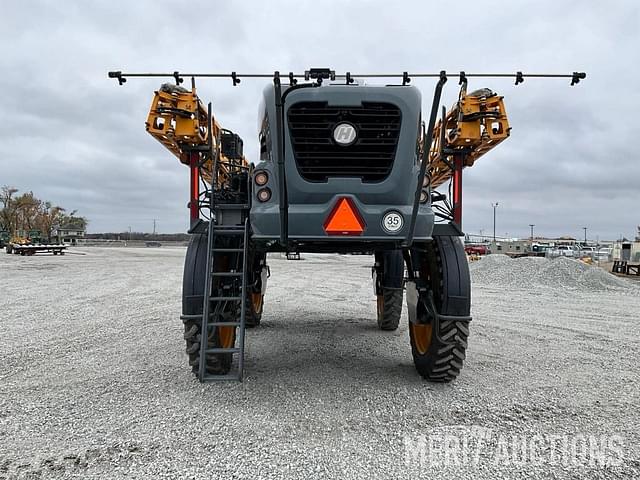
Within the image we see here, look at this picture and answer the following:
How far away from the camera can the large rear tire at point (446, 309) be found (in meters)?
4.44

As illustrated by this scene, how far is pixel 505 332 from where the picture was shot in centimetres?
766

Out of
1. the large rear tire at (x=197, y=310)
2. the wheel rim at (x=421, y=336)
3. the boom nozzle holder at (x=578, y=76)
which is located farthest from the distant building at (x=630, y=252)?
the large rear tire at (x=197, y=310)

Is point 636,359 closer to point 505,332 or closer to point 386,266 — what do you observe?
point 505,332

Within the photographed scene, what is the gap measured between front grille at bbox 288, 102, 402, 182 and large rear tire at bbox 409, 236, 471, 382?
1.06m

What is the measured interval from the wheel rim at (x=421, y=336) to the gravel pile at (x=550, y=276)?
43.2 ft

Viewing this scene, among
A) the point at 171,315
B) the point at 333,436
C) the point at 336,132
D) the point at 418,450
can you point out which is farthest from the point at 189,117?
the point at 171,315

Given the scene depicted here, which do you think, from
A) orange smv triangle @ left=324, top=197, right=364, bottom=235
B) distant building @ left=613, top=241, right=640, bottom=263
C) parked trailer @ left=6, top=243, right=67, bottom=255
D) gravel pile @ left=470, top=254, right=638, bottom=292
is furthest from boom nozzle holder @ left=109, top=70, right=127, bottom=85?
parked trailer @ left=6, top=243, right=67, bottom=255

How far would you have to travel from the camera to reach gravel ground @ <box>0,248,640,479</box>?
9.94 feet

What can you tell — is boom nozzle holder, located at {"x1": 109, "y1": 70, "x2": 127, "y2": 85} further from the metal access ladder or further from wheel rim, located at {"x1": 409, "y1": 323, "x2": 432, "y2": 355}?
wheel rim, located at {"x1": 409, "y1": 323, "x2": 432, "y2": 355}

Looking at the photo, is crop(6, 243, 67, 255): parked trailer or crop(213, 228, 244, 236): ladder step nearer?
crop(213, 228, 244, 236): ladder step

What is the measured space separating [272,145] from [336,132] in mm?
565

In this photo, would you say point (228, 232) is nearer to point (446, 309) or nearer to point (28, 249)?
point (446, 309)

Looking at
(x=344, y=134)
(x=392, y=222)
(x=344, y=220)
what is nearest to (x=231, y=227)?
(x=344, y=220)

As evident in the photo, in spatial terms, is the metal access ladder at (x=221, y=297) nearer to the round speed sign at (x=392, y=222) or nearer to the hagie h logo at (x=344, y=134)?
the hagie h logo at (x=344, y=134)
